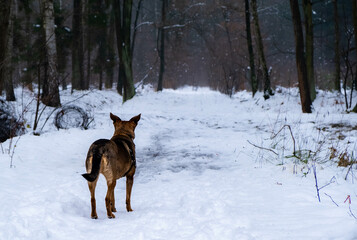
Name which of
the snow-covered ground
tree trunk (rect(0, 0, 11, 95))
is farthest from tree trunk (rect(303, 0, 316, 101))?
tree trunk (rect(0, 0, 11, 95))

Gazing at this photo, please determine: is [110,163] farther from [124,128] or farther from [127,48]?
[127,48]

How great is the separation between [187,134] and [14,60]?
1308 cm

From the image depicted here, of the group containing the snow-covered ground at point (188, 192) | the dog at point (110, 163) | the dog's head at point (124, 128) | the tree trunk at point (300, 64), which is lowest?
the snow-covered ground at point (188, 192)

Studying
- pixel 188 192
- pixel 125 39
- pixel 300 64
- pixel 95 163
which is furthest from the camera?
pixel 125 39

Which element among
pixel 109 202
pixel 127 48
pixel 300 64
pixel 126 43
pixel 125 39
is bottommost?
pixel 109 202

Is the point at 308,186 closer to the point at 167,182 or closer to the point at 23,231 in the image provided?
the point at 167,182

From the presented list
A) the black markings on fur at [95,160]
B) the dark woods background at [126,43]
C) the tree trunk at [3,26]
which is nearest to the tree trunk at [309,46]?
the dark woods background at [126,43]

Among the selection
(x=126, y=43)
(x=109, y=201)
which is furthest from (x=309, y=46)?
(x=109, y=201)

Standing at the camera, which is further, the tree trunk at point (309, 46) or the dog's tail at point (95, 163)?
the tree trunk at point (309, 46)

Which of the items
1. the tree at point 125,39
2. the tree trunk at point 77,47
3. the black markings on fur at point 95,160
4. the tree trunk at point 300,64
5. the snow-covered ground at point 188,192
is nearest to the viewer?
the snow-covered ground at point 188,192

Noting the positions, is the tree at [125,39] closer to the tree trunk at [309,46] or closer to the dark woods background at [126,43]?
the dark woods background at [126,43]

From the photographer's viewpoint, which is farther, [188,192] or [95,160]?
[188,192]

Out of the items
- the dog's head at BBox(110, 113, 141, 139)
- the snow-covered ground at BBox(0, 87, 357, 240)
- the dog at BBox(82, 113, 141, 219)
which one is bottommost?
the snow-covered ground at BBox(0, 87, 357, 240)

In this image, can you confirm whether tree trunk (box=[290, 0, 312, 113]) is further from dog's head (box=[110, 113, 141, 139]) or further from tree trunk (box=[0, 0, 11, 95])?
tree trunk (box=[0, 0, 11, 95])
